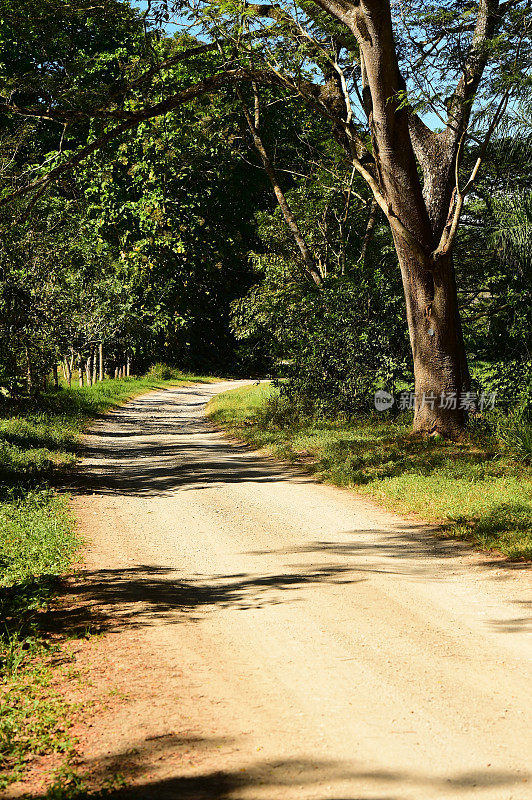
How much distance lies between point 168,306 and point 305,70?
22332 millimetres

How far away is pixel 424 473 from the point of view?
9938mm

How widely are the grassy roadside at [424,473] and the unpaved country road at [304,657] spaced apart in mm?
439

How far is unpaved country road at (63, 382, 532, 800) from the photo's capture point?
327 cm

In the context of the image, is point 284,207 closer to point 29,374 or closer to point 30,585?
point 29,374

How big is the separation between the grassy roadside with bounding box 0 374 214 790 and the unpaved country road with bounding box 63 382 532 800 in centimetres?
27

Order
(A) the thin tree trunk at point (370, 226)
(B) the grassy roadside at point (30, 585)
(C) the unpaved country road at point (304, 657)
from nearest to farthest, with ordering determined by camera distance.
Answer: (C) the unpaved country road at point (304, 657), (B) the grassy roadside at point (30, 585), (A) the thin tree trunk at point (370, 226)

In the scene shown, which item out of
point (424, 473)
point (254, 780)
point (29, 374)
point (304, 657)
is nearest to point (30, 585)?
point (304, 657)

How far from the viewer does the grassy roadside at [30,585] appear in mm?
3727

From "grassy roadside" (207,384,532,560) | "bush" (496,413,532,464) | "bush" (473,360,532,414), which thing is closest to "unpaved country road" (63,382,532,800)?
"grassy roadside" (207,384,532,560)

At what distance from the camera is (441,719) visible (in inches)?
146

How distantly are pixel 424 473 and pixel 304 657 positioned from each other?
5.70 meters

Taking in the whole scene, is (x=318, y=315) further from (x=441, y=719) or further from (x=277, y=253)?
(x=441, y=719)

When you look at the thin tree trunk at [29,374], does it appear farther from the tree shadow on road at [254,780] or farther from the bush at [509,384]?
the tree shadow on road at [254,780]

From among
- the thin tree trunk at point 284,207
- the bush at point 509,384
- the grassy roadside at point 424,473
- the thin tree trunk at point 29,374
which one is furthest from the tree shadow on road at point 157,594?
the thin tree trunk at point 284,207
